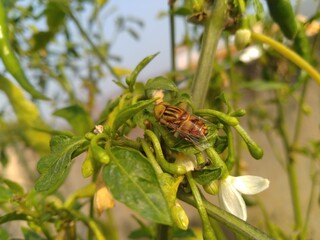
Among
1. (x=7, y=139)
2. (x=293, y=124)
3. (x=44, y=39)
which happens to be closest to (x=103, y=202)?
(x=44, y=39)

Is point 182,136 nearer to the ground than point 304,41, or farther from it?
nearer to the ground

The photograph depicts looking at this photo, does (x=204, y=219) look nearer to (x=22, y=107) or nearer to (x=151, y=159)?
(x=151, y=159)

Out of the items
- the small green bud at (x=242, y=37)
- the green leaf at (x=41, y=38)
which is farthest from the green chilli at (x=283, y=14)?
the green leaf at (x=41, y=38)

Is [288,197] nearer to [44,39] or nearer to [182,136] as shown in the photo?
[44,39]

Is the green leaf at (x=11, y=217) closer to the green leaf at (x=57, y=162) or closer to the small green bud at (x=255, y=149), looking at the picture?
the green leaf at (x=57, y=162)

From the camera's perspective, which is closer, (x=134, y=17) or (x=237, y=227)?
(x=237, y=227)

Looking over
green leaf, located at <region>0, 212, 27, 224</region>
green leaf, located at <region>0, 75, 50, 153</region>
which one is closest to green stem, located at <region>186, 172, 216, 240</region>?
green leaf, located at <region>0, 212, 27, 224</region>

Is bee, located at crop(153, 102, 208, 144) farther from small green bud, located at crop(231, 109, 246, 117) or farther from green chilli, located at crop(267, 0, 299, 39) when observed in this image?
green chilli, located at crop(267, 0, 299, 39)
